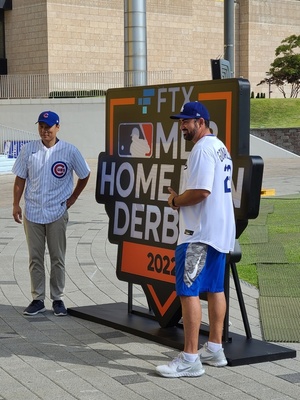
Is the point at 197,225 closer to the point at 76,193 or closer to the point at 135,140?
the point at 135,140

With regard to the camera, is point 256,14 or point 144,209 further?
point 256,14

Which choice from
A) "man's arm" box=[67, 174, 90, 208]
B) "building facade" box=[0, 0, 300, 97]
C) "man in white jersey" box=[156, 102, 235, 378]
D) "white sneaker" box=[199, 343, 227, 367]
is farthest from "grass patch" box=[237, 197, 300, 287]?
"building facade" box=[0, 0, 300, 97]

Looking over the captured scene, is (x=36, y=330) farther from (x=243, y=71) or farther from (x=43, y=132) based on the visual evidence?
(x=243, y=71)

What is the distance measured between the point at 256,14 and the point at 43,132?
55.2 m

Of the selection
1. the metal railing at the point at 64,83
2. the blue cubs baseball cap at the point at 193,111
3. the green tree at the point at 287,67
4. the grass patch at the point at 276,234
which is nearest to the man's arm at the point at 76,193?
the blue cubs baseball cap at the point at 193,111

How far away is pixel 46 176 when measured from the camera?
8.01 m

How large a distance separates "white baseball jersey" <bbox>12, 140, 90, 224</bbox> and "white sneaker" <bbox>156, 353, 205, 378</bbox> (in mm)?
2381

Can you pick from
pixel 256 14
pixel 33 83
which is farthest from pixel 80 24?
pixel 256 14

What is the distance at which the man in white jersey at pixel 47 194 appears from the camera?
26.3 feet

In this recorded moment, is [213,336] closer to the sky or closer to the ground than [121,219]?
closer to the ground

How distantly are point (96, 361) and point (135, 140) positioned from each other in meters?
2.08

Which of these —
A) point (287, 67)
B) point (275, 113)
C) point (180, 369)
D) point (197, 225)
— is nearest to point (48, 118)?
point (197, 225)

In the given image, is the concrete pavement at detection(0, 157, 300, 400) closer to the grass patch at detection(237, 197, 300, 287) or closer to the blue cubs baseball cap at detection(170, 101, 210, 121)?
the grass patch at detection(237, 197, 300, 287)

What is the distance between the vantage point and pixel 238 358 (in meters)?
6.45
